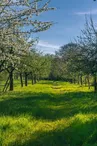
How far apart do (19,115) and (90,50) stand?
2270 cm

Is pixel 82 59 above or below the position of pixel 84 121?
above

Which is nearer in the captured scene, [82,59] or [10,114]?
[10,114]

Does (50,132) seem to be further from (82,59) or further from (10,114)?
(82,59)

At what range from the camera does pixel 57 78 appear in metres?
122

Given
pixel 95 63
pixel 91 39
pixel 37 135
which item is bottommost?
pixel 37 135

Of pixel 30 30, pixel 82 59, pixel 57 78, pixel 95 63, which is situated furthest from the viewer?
pixel 57 78

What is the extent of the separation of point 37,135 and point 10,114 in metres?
4.51

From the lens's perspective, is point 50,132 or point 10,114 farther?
point 10,114

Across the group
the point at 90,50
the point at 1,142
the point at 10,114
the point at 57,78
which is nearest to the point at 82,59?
the point at 90,50

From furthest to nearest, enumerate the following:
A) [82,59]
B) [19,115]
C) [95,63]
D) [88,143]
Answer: [82,59] < [95,63] < [19,115] < [88,143]

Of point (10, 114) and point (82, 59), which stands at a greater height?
point (82, 59)

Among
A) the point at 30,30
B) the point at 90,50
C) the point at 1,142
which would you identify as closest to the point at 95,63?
the point at 90,50

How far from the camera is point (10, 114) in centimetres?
1569

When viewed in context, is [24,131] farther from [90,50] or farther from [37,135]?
[90,50]
